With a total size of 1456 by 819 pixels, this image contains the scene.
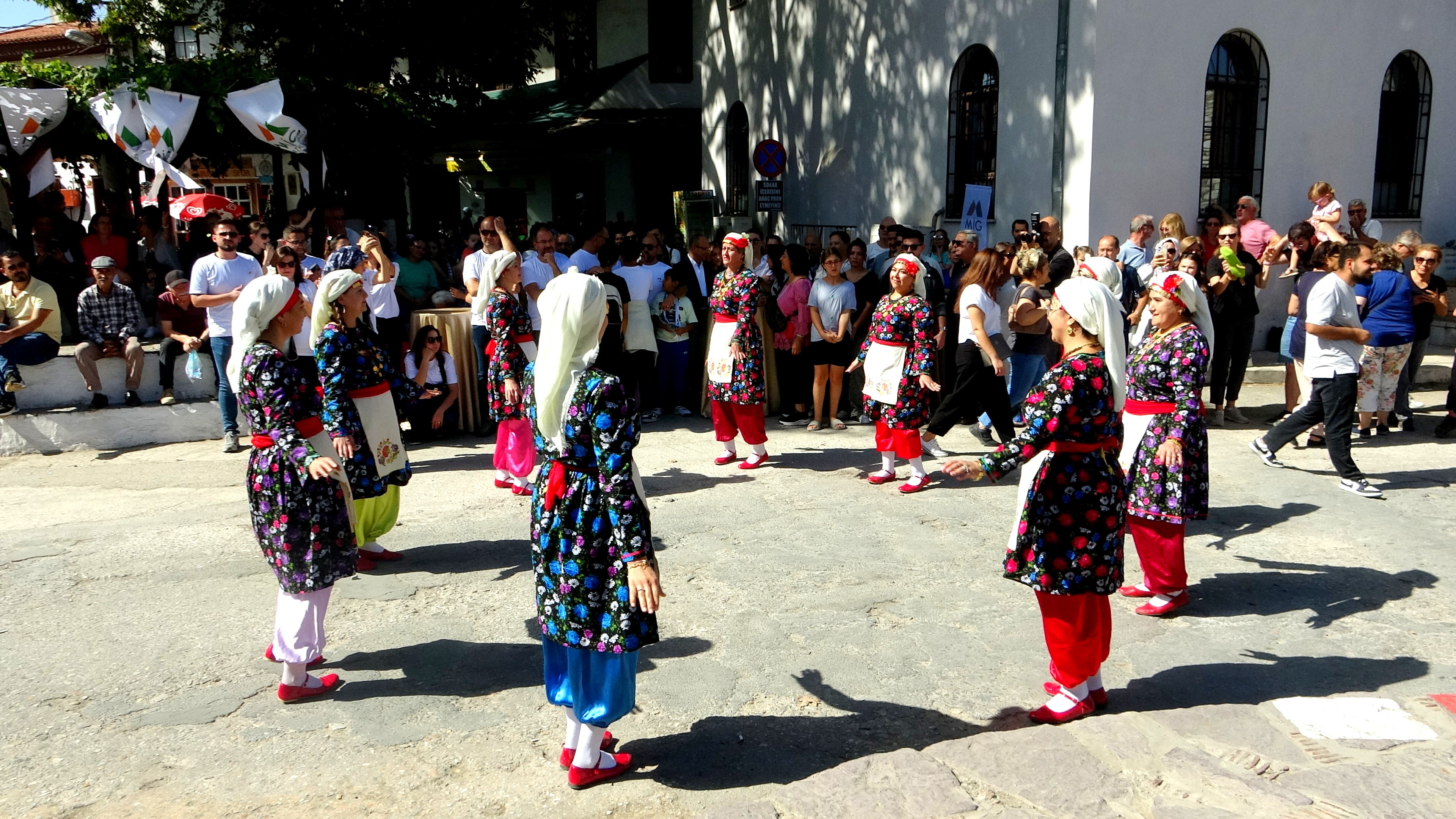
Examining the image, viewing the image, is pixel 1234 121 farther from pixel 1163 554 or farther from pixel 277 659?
pixel 277 659

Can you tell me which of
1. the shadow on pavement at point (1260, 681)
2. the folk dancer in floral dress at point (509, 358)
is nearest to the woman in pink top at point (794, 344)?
the folk dancer in floral dress at point (509, 358)

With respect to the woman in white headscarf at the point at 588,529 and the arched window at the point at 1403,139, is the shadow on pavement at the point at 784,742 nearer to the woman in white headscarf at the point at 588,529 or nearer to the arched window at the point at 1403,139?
the woman in white headscarf at the point at 588,529

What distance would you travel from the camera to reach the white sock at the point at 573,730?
13.1ft

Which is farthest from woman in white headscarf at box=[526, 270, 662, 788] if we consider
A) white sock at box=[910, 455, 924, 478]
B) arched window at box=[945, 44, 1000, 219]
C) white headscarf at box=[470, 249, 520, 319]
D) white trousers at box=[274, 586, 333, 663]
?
arched window at box=[945, 44, 1000, 219]

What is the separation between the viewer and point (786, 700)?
4688mm

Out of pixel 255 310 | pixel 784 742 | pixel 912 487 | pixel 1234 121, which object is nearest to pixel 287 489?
pixel 255 310

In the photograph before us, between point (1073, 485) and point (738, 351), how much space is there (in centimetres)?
437

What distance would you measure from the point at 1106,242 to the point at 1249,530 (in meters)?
3.78

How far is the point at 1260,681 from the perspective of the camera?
4.89m

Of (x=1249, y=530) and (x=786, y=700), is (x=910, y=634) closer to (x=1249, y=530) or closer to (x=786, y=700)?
(x=786, y=700)

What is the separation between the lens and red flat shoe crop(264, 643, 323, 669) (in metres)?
4.82

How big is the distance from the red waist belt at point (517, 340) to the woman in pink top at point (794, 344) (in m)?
3.11

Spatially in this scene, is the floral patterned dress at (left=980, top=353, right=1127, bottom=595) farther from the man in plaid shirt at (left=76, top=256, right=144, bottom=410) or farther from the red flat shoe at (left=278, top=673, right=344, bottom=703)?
the man in plaid shirt at (left=76, top=256, right=144, bottom=410)

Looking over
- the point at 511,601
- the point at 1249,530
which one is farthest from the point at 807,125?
the point at 511,601
